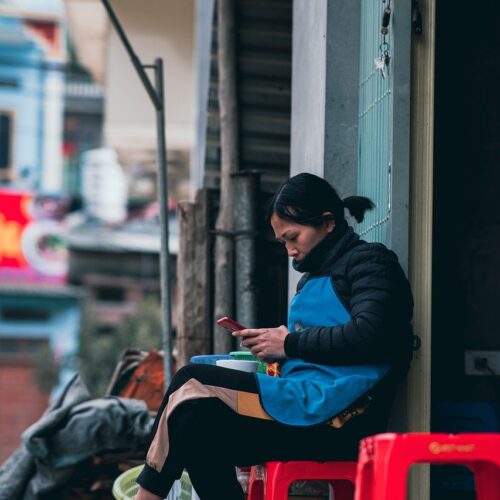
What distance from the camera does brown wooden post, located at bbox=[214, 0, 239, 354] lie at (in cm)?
756

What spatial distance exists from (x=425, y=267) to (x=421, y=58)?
2.57ft

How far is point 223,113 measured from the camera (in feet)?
28.0

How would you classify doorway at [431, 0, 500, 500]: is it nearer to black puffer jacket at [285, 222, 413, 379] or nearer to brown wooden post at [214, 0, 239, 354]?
brown wooden post at [214, 0, 239, 354]

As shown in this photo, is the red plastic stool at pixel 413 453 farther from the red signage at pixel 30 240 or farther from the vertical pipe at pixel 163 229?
the red signage at pixel 30 240

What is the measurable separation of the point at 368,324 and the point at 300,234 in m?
0.51

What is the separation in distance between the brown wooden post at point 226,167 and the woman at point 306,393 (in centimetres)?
347

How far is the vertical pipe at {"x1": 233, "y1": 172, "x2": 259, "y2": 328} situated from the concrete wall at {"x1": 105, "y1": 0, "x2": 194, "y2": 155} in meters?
6.50

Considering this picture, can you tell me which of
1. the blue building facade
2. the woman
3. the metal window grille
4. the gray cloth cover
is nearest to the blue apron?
the woman

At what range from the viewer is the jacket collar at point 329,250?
13.5 ft

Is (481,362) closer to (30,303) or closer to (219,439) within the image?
(219,439)

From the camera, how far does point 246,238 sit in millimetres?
7434

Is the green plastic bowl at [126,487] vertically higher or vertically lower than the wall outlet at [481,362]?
lower

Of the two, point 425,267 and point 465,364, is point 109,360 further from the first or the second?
point 425,267

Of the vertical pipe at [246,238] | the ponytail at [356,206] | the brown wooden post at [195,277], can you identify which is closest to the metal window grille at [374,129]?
the ponytail at [356,206]
